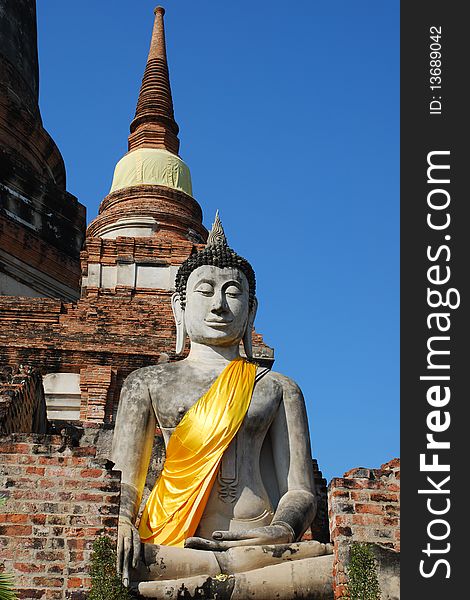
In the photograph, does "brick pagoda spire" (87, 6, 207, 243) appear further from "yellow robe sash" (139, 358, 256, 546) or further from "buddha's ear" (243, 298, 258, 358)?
"yellow robe sash" (139, 358, 256, 546)

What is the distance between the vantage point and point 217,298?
823 cm

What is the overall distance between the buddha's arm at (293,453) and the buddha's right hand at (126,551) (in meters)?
1.05

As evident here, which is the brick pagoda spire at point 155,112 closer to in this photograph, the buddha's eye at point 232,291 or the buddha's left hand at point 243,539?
the buddha's eye at point 232,291

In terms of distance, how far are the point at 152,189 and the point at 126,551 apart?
1248cm

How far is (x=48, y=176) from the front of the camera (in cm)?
1922

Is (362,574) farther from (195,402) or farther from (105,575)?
(195,402)

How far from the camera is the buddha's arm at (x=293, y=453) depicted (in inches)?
294

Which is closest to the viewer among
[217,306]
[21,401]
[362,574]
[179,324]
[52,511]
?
[362,574]

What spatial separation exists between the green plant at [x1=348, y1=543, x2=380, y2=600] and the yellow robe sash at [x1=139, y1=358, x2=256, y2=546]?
105cm

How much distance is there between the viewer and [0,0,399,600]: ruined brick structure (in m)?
6.93

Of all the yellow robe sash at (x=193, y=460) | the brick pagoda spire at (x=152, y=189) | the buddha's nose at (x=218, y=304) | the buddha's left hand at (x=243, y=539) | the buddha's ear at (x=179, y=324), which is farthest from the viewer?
the brick pagoda spire at (x=152, y=189)

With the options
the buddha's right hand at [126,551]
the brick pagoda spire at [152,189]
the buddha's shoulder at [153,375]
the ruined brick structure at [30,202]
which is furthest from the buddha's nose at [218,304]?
the brick pagoda spire at [152,189]

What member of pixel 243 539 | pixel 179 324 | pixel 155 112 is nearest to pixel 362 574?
pixel 243 539

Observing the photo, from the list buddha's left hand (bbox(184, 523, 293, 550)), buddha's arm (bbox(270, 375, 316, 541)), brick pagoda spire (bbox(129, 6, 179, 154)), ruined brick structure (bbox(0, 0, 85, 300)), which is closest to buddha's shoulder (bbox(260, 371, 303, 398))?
buddha's arm (bbox(270, 375, 316, 541))
